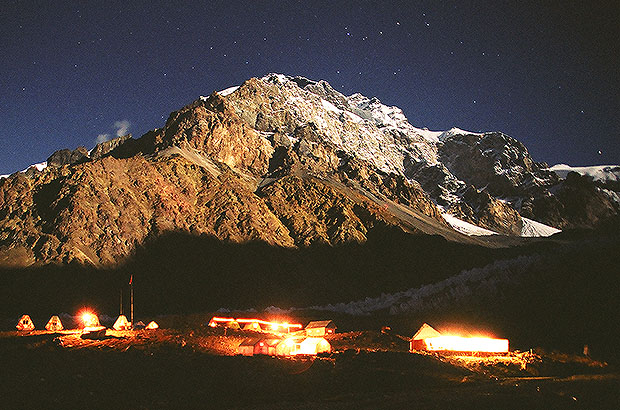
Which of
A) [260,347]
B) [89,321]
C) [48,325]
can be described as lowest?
[89,321]

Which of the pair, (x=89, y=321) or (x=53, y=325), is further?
(x=89, y=321)

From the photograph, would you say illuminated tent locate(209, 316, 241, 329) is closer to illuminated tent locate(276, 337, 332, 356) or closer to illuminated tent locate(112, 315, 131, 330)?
illuminated tent locate(112, 315, 131, 330)

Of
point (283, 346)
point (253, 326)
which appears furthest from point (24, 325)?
point (283, 346)

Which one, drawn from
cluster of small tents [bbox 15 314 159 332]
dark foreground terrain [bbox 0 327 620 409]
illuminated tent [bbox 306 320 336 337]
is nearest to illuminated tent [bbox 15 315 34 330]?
cluster of small tents [bbox 15 314 159 332]

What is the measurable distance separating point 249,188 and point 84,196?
59.5 metres

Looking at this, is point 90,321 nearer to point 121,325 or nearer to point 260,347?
point 121,325

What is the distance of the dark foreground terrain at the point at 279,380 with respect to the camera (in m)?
22.7

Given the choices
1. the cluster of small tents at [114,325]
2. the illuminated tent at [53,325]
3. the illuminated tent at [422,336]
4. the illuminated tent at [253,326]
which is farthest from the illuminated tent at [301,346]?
the illuminated tent at [53,325]

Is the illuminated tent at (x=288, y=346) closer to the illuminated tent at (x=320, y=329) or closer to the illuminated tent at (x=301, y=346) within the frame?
the illuminated tent at (x=301, y=346)

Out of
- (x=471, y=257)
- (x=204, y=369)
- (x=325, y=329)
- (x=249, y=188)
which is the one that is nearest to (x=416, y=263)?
(x=471, y=257)

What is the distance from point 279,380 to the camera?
26.6 metres

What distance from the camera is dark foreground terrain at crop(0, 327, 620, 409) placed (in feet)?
74.5

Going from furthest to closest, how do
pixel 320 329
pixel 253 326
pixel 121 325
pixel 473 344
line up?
pixel 121 325
pixel 253 326
pixel 320 329
pixel 473 344

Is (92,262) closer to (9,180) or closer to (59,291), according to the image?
(59,291)
